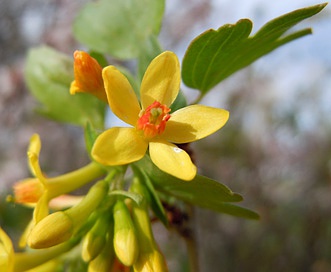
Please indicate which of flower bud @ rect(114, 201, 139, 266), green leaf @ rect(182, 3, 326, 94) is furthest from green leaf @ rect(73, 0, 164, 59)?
flower bud @ rect(114, 201, 139, 266)

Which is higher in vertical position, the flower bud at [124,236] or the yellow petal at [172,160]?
the yellow petal at [172,160]

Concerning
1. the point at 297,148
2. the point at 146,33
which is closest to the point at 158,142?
the point at 146,33

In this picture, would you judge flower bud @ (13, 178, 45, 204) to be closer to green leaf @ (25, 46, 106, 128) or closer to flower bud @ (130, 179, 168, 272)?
flower bud @ (130, 179, 168, 272)

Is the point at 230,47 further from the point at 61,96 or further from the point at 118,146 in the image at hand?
the point at 61,96

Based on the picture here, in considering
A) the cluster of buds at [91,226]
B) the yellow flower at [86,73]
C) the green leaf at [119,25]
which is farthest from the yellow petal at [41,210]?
the green leaf at [119,25]

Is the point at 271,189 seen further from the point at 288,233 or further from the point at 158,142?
the point at 158,142

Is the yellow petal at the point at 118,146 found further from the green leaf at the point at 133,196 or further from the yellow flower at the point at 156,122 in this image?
the green leaf at the point at 133,196
